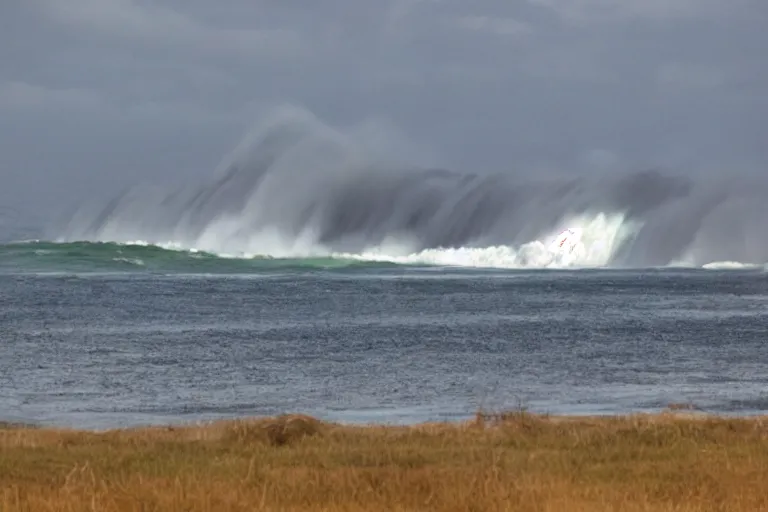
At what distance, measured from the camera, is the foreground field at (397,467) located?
34.3 feet

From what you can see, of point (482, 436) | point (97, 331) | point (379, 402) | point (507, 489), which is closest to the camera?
point (507, 489)

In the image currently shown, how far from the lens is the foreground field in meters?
10.5

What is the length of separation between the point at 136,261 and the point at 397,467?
12869 centimetres

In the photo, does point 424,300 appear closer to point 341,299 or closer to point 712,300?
point 341,299

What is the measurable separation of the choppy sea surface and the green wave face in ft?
123

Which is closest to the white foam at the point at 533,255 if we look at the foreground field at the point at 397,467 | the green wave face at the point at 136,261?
the green wave face at the point at 136,261

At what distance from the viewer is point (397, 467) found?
41.6ft

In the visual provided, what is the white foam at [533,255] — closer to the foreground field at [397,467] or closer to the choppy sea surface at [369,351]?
the choppy sea surface at [369,351]

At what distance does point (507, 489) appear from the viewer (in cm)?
1095

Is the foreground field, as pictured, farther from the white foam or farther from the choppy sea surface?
the white foam

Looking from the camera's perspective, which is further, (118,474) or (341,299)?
(341,299)

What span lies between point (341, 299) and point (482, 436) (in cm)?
5883

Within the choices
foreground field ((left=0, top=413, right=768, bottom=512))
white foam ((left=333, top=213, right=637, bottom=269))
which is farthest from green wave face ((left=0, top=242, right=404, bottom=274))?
foreground field ((left=0, top=413, right=768, bottom=512))

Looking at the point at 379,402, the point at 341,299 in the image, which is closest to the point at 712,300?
the point at 341,299
